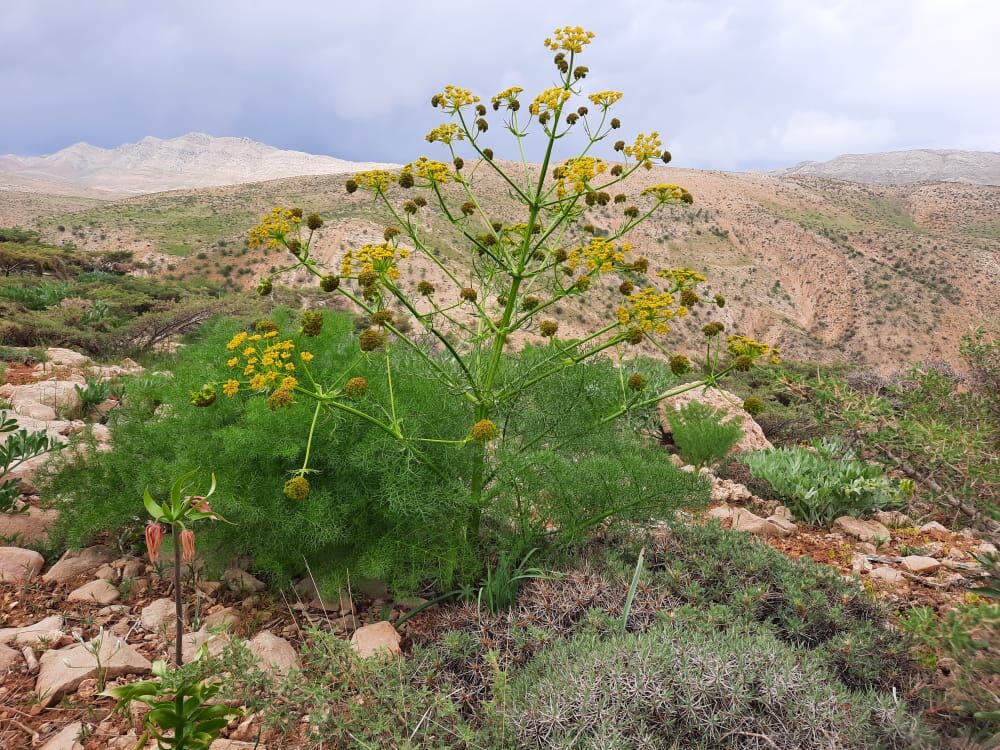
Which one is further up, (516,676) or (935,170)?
(935,170)

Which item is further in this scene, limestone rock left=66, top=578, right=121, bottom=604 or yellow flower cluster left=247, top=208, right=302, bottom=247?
limestone rock left=66, top=578, right=121, bottom=604

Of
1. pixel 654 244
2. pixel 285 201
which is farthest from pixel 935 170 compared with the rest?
pixel 285 201

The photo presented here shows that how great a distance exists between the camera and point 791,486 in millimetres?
5238

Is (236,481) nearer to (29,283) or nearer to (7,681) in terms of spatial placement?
(7,681)

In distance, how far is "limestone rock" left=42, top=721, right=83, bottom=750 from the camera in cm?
196

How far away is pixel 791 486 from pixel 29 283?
1561 cm

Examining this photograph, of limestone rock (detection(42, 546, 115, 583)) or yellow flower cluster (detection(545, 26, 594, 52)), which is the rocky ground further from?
yellow flower cluster (detection(545, 26, 594, 52))

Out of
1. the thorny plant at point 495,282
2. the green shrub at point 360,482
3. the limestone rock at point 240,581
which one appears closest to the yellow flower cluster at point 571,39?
the thorny plant at point 495,282

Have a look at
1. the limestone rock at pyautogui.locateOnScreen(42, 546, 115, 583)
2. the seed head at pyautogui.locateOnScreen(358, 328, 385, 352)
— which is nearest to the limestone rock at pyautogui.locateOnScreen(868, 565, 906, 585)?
the seed head at pyautogui.locateOnScreen(358, 328, 385, 352)

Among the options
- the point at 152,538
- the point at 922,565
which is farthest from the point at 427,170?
the point at 922,565

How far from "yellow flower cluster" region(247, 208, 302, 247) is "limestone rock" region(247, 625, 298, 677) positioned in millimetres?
1697

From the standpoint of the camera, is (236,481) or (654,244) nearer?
(236,481)

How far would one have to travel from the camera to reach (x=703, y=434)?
6465mm

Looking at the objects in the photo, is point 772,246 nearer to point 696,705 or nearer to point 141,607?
point 696,705
